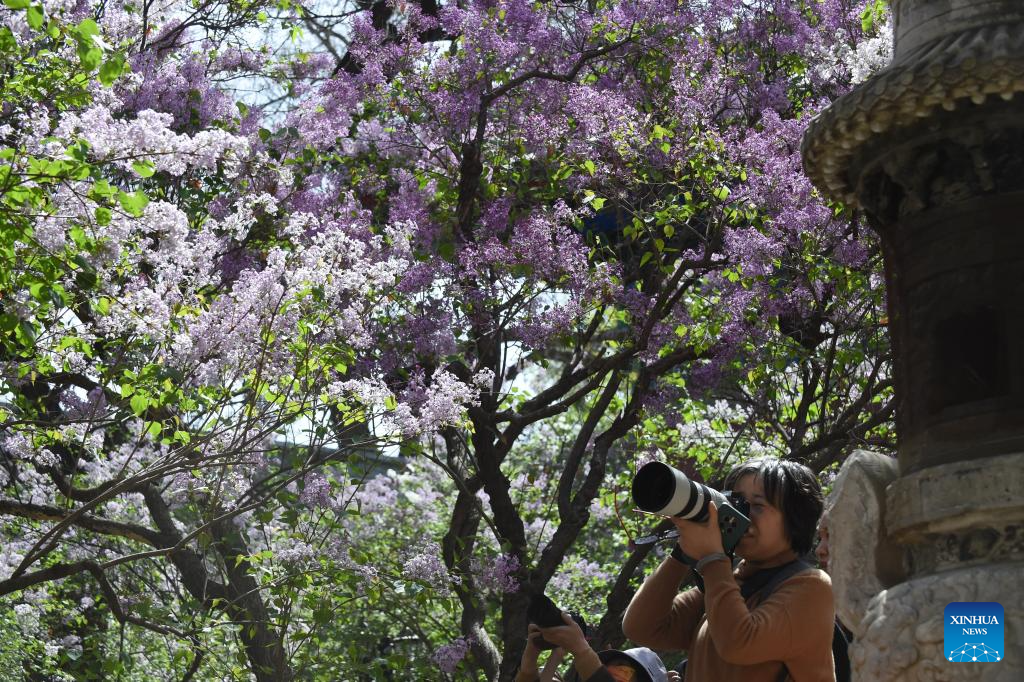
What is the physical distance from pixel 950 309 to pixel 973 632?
73cm

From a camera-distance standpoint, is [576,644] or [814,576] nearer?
[814,576]

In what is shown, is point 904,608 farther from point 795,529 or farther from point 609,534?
point 609,534

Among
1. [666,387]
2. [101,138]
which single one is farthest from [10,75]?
[666,387]

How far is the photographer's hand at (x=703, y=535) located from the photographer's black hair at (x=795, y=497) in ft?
0.71

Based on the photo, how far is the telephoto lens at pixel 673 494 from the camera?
3059 mm

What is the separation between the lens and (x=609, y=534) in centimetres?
1377

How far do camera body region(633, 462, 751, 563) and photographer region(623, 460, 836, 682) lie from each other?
3 centimetres

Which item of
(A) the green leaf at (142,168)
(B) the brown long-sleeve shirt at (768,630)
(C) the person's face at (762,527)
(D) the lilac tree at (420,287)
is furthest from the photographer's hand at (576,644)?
(D) the lilac tree at (420,287)

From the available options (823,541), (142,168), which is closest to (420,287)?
(142,168)

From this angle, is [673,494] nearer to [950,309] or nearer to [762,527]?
[762,527]

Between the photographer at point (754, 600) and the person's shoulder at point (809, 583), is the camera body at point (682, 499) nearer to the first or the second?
the photographer at point (754, 600)

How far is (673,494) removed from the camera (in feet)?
10.0

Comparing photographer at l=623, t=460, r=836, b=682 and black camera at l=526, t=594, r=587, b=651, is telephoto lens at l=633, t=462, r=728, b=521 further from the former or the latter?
black camera at l=526, t=594, r=587, b=651

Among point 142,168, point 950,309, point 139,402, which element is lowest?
point 950,309
